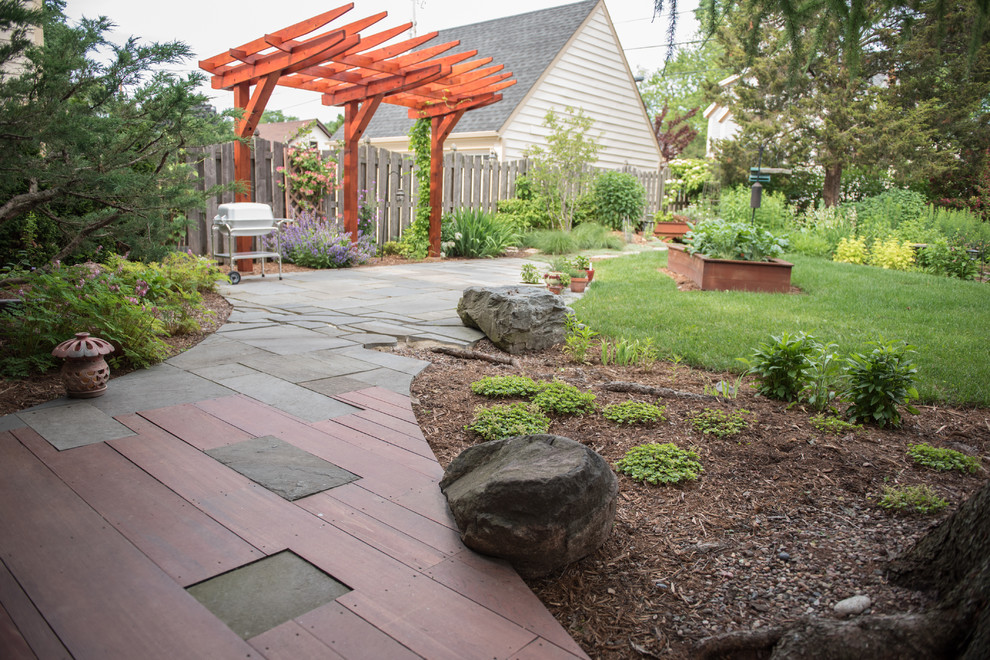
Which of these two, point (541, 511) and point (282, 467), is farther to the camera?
point (282, 467)

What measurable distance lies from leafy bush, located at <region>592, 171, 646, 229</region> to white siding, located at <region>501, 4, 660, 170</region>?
2.08 metres

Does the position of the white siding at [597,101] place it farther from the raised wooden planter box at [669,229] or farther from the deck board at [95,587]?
the deck board at [95,587]

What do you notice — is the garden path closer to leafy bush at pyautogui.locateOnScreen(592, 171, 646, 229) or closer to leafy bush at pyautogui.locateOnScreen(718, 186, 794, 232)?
leafy bush at pyautogui.locateOnScreen(718, 186, 794, 232)

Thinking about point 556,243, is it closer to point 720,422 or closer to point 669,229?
point 669,229

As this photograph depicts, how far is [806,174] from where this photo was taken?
16.5 meters

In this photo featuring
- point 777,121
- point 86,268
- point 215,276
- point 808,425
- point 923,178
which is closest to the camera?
point 808,425

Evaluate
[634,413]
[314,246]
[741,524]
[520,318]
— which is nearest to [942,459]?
[741,524]

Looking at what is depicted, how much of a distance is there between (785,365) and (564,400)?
3.97 ft

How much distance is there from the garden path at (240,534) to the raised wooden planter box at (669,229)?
12207 mm

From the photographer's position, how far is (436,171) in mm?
11039

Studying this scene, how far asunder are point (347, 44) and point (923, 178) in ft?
43.7

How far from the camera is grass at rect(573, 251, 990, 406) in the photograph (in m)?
4.06

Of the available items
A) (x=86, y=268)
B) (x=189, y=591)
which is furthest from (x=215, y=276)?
(x=189, y=591)

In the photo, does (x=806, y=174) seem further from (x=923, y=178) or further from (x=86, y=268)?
(x=86, y=268)
